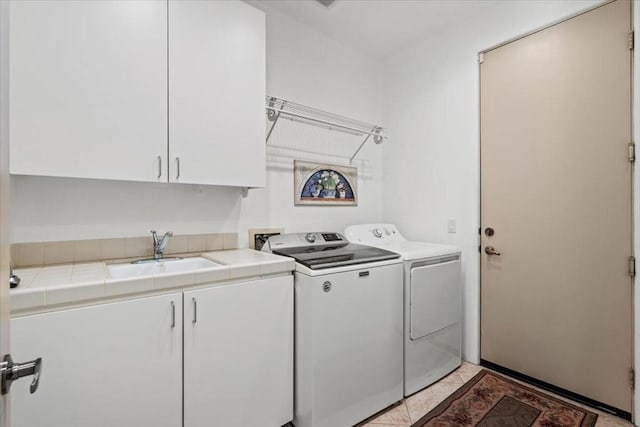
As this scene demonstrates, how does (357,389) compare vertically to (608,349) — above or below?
below

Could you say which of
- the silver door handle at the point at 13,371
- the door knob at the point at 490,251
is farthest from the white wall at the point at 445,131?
the silver door handle at the point at 13,371

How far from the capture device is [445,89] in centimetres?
257

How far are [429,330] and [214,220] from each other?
5.41 ft

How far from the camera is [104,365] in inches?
46.1

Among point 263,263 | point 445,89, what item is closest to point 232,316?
point 263,263

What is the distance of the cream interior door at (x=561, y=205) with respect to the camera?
175 cm

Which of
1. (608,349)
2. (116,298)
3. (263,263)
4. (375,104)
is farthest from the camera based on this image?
(375,104)

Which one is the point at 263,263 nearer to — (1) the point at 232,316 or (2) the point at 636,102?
(1) the point at 232,316

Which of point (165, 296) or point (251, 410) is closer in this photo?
point (165, 296)

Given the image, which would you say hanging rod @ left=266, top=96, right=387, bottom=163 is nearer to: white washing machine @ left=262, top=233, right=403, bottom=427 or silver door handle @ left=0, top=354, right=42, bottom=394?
white washing machine @ left=262, top=233, right=403, bottom=427

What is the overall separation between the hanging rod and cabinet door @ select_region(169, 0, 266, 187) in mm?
269

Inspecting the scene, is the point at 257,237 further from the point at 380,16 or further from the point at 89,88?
the point at 380,16

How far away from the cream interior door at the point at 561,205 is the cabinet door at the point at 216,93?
1.73 meters

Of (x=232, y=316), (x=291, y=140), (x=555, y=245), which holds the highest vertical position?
(x=291, y=140)
